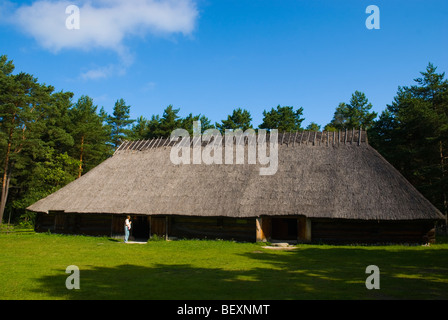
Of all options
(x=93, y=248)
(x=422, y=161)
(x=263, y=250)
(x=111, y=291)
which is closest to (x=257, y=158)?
(x=263, y=250)

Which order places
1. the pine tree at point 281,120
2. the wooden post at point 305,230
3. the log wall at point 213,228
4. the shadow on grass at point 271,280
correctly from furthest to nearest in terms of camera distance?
the pine tree at point 281,120, the log wall at point 213,228, the wooden post at point 305,230, the shadow on grass at point 271,280

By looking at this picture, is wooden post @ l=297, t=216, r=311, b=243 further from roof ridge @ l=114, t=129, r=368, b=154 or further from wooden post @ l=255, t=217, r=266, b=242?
roof ridge @ l=114, t=129, r=368, b=154

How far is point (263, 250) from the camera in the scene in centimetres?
1744

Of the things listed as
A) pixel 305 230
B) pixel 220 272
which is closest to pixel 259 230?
pixel 305 230

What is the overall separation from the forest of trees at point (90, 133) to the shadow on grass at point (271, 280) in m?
18.2

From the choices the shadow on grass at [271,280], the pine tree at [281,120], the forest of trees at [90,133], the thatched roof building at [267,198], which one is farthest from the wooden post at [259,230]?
the pine tree at [281,120]

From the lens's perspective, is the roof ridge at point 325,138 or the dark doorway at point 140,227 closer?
the roof ridge at point 325,138

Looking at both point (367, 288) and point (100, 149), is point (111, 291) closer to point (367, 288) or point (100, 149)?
point (367, 288)

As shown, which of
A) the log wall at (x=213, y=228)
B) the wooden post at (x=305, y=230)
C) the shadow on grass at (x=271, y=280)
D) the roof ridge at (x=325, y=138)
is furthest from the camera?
the roof ridge at (x=325, y=138)

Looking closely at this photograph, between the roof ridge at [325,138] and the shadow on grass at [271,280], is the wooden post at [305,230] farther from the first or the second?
the roof ridge at [325,138]

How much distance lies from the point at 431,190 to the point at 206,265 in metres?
23.9

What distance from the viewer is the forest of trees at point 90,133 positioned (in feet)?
106

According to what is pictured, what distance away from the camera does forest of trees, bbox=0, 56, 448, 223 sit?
32312mm

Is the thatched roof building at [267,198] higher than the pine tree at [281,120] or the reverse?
the reverse
